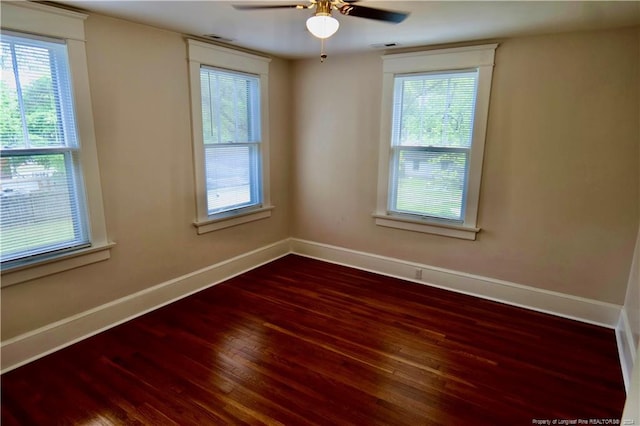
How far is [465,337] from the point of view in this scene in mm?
2867

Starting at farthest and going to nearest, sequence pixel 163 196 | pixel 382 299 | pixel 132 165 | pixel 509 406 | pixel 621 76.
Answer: pixel 382 299 < pixel 163 196 < pixel 132 165 < pixel 621 76 < pixel 509 406

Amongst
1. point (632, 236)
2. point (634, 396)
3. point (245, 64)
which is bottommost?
point (634, 396)

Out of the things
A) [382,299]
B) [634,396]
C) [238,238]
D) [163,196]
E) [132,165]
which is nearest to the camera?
[634,396]

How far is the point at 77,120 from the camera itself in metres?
2.54

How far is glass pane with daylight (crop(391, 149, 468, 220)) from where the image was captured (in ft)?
11.6

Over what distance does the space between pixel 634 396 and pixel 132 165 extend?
341cm

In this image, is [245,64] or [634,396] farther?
[245,64]

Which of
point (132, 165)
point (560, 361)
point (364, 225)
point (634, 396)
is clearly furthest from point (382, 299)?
point (132, 165)

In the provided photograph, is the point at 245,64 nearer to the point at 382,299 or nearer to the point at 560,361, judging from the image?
the point at 382,299

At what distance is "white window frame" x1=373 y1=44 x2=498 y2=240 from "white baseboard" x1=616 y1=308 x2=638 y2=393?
128 centimetres

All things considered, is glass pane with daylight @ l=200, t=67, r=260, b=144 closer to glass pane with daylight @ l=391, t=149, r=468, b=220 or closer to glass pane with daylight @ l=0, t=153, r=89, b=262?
glass pane with daylight @ l=0, t=153, r=89, b=262

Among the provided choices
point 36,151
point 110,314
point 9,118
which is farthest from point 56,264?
point 9,118

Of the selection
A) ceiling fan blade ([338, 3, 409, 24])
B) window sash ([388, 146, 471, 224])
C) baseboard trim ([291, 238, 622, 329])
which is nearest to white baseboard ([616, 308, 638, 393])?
baseboard trim ([291, 238, 622, 329])

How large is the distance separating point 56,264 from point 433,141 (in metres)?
3.33
